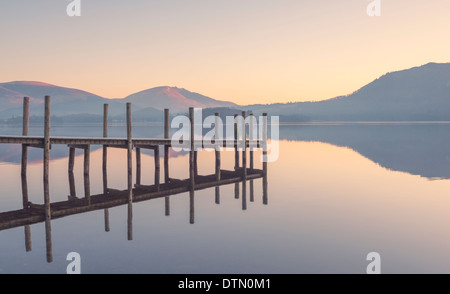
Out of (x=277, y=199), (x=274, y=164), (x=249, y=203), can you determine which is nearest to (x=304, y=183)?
(x=277, y=199)

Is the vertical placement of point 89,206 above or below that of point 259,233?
above

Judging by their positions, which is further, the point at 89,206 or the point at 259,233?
the point at 259,233

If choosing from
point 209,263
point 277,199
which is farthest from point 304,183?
point 209,263

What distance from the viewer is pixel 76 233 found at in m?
15.6

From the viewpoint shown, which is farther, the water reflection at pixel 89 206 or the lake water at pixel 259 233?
the water reflection at pixel 89 206

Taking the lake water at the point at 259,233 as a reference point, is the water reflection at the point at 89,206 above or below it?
above

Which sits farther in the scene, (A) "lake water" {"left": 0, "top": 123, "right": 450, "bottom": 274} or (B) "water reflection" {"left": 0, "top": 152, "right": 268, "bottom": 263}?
(B) "water reflection" {"left": 0, "top": 152, "right": 268, "bottom": 263}

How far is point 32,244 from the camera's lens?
14.1 m

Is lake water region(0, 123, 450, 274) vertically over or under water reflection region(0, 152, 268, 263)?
under

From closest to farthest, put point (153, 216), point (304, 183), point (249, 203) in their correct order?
point (153, 216) → point (249, 203) → point (304, 183)

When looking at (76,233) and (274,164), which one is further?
(274,164)
